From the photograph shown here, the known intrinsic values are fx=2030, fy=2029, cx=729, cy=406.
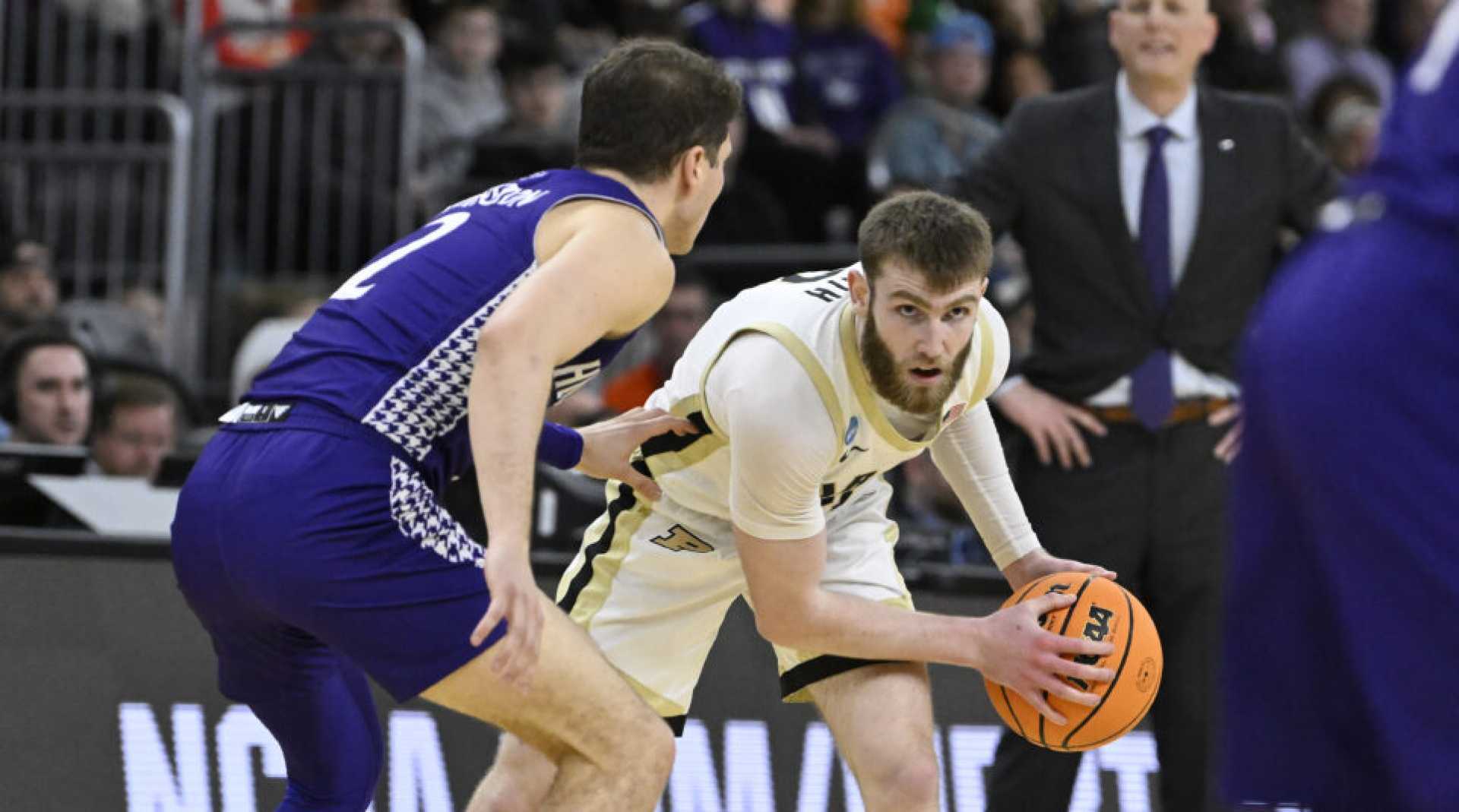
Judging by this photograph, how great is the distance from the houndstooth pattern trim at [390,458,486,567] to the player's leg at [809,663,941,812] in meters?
1.02

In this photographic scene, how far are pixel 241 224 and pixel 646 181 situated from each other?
6408 millimetres

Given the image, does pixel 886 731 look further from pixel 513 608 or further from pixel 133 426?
pixel 133 426

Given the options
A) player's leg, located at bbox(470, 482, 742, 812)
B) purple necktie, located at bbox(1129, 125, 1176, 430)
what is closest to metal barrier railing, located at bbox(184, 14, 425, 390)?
purple necktie, located at bbox(1129, 125, 1176, 430)

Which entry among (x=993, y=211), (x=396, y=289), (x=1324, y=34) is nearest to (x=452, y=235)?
(x=396, y=289)

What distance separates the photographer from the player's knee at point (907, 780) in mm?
4289

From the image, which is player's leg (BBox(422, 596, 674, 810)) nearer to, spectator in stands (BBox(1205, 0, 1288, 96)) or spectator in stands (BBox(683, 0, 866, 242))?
spectator in stands (BBox(683, 0, 866, 242))

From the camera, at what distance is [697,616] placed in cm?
472

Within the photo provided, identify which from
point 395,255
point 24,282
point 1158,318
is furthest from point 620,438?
point 24,282

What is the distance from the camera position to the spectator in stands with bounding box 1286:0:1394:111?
11.6 meters

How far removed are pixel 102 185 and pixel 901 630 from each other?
669 cm

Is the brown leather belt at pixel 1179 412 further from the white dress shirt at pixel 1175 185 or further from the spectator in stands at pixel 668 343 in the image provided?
the spectator in stands at pixel 668 343

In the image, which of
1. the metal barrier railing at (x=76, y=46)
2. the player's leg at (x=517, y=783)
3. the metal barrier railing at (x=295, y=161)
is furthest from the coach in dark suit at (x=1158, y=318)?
the metal barrier railing at (x=76, y=46)

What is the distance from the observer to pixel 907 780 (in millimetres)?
4289

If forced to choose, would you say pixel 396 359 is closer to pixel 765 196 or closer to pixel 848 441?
pixel 848 441
